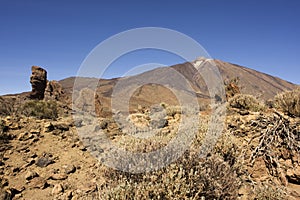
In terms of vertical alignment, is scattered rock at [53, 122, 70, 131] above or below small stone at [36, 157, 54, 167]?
above

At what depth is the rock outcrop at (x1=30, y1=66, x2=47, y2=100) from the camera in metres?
16.3

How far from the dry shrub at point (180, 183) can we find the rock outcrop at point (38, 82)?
47.8 ft

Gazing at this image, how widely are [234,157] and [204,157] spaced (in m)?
0.71

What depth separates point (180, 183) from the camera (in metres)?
2.66

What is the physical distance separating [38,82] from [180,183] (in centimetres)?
1589

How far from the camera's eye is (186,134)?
4.26 meters

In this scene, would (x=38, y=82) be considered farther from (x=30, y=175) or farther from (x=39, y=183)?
(x=39, y=183)

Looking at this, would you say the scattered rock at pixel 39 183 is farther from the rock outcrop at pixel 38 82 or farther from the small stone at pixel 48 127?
the rock outcrop at pixel 38 82

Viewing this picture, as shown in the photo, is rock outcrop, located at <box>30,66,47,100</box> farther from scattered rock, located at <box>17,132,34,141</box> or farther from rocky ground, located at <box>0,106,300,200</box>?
scattered rock, located at <box>17,132,34,141</box>

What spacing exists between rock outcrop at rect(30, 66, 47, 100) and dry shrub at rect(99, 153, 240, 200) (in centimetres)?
1456

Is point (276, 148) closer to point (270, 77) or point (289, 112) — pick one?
point (289, 112)

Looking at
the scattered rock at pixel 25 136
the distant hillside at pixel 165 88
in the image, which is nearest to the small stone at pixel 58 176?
the scattered rock at pixel 25 136

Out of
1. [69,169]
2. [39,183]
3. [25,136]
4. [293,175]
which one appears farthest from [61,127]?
[293,175]

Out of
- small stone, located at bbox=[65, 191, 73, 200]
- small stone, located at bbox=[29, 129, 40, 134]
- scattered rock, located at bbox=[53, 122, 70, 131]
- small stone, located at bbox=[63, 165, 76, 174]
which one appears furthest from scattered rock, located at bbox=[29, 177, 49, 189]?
scattered rock, located at bbox=[53, 122, 70, 131]
